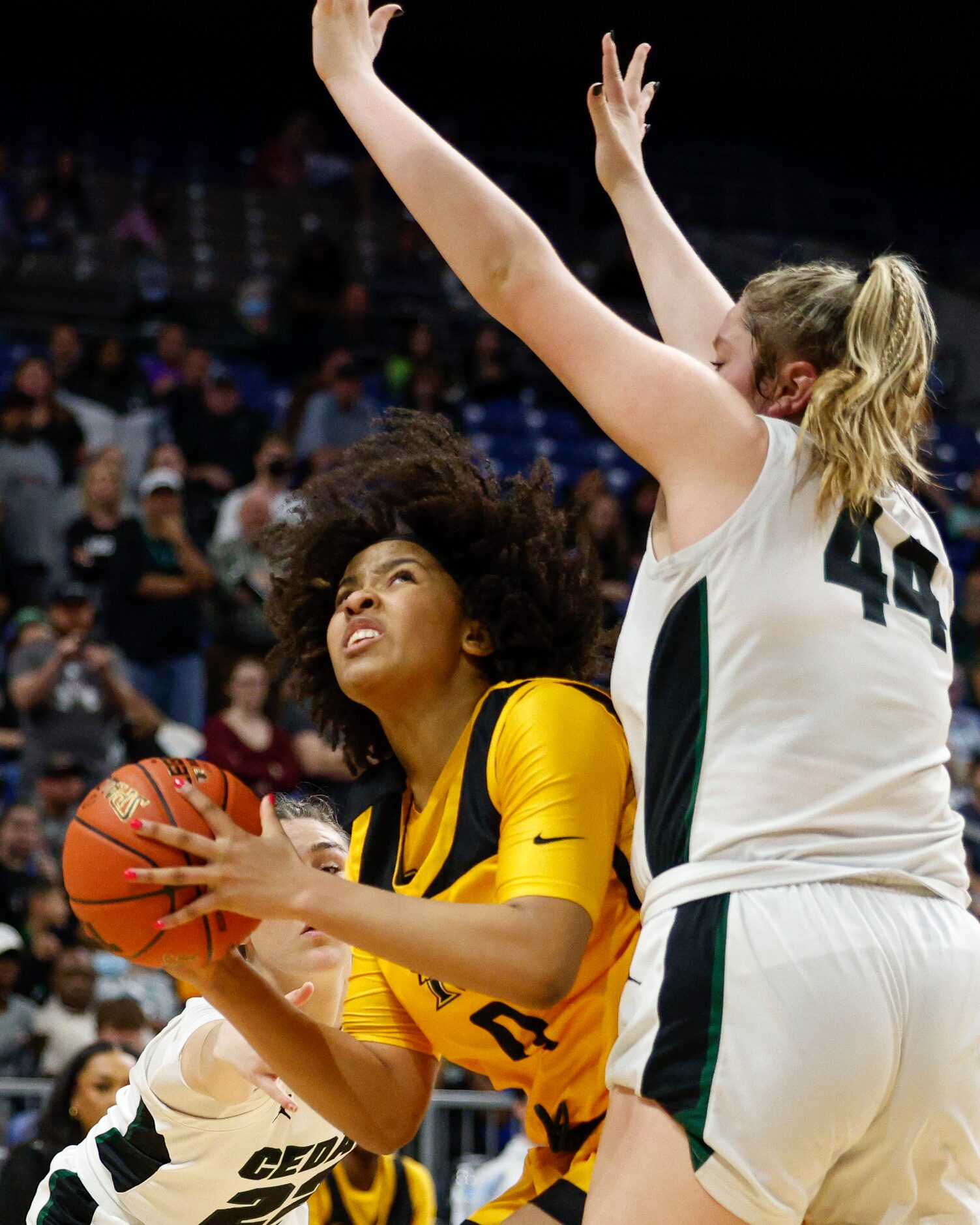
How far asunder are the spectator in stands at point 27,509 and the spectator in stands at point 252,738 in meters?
1.37

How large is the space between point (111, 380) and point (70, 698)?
324cm

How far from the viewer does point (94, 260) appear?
13.3 m

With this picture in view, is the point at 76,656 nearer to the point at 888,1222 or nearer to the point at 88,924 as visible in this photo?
the point at 88,924

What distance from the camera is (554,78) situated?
655 inches

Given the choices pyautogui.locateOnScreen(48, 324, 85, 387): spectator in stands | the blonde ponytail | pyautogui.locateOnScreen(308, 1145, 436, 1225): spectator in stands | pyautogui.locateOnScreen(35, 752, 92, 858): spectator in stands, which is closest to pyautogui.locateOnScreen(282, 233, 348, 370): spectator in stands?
pyautogui.locateOnScreen(48, 324, 85, 387): spectator in stands

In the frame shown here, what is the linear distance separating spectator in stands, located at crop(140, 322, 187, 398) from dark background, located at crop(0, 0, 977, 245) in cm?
443

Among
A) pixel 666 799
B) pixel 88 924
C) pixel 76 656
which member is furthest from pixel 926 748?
pixel 76 656

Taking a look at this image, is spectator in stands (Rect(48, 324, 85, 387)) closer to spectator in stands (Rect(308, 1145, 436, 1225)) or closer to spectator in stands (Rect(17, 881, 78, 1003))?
spectator in stands (Rect(17, 881, 78, 1003))

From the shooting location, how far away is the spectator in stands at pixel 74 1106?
4.99m

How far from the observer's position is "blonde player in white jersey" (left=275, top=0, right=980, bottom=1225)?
213cm

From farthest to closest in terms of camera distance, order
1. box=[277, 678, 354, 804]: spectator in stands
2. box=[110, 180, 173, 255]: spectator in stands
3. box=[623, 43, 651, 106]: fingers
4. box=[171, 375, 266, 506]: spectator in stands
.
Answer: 1. box=[110, 180, 173, 255]: spectator in stands
2. box=[171, 375, 266, 506]: spectator in stands
3. box=[277, 678, 354, 804]: spectator in stands
4. box=[623, 43, 651, 106]: fingers

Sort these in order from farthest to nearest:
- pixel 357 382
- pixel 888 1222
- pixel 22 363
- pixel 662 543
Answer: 1. pixel 357 382
2. pixel 22 363
3. pixel 662 543
4. pixel 888 1222

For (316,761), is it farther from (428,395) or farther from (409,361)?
(409,361)

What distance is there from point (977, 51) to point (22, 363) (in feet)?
36.3
